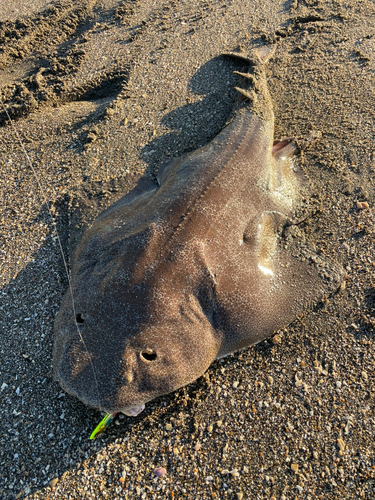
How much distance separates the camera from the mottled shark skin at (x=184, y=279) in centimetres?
314

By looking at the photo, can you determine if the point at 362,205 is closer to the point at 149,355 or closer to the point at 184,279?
the point at 184,279

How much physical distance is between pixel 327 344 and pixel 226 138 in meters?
3.03

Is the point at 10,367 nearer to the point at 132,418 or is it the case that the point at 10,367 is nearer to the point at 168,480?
the point at 132,418

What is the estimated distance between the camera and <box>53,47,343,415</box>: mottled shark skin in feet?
10.3

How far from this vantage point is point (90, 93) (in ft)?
22.2

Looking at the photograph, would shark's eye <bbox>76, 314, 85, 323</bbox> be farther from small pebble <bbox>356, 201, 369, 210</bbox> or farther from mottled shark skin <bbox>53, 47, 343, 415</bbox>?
small pebble <bbox>356, 201, 369, 210</bbox>

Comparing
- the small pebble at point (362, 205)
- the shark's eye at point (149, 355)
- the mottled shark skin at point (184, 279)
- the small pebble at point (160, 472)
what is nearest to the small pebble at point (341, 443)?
the mottled shark skin at point (184, 279)

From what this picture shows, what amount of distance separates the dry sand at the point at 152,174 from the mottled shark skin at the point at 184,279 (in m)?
0.42

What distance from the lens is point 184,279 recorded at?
11.6ft

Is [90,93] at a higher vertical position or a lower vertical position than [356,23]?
higher

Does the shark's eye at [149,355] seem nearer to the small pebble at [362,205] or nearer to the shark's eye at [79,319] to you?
the shark's eye at [79,319]

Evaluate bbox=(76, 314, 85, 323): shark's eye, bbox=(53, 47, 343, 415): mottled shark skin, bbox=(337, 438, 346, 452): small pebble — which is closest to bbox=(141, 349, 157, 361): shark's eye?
bbox=(53, 47, 343, 415): mottled shark skin

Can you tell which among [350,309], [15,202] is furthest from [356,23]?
[15,202]

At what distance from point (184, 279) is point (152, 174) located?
2.39m
